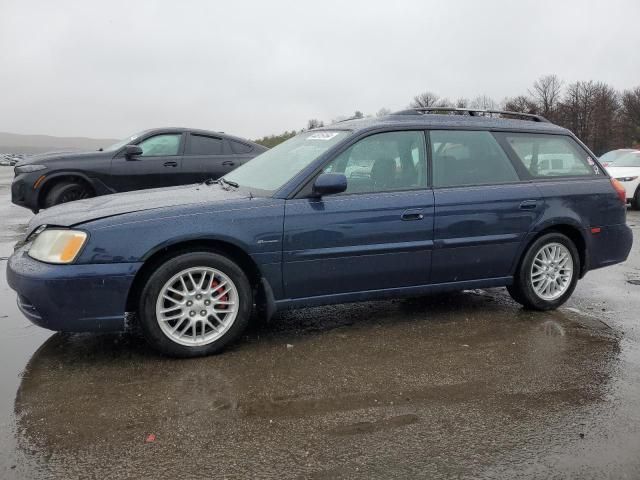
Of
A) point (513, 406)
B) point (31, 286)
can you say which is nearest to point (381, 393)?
point (513, 406)

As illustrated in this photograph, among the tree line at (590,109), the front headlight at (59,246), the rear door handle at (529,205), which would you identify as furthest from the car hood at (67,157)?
the tree line at (590,109)

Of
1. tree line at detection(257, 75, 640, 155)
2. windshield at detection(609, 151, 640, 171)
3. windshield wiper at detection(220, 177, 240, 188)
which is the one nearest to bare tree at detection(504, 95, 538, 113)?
tree line at detection(257, 75, 640, 155)

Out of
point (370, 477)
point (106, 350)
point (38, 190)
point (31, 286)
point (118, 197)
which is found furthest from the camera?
point (38, 190)

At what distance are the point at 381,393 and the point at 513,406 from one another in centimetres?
71

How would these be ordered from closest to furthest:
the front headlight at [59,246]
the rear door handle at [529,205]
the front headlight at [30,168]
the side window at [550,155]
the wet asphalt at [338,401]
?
the wet asphalt at [338,401]
the front headlight at [59,246]
the rear door handle at [529,205]
the side window at [550,155]
the front headlight at [30,168]

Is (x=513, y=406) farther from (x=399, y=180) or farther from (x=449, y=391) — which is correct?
(x=399, y=180)

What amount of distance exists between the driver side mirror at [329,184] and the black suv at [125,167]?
5282 mm

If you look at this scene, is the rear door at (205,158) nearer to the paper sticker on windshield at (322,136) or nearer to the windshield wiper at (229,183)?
the windshield wiper at (229,183)

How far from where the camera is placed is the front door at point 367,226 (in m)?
3.77

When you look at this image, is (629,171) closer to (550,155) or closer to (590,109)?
(550,155)

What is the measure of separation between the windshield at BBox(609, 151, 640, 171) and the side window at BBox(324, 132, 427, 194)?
11033 mm

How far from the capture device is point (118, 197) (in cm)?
415

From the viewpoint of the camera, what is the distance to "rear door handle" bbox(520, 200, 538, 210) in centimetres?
446

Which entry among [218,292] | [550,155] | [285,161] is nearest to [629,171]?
[550,155]
